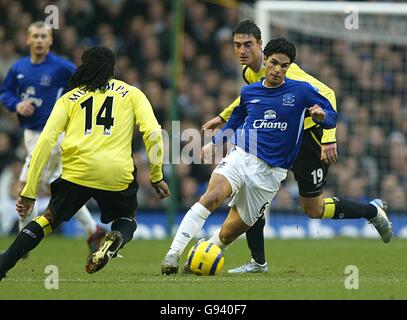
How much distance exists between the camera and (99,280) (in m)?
8.12

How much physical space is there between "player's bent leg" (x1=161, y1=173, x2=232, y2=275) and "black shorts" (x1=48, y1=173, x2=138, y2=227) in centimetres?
53

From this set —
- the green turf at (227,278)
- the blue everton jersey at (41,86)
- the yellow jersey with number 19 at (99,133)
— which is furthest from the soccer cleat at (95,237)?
the yellow jersey with number 19 at (99,133)

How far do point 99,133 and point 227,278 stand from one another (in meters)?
1.72

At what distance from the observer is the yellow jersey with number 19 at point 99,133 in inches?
316

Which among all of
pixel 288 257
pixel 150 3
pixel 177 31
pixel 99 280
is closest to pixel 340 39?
pixel 177 31

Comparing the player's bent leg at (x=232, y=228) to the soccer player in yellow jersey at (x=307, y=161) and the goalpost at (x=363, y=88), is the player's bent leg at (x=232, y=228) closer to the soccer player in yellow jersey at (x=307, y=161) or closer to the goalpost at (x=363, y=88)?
the soccer player in yellow jersey at (x=307, y=161)

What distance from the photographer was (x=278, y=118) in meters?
8.66

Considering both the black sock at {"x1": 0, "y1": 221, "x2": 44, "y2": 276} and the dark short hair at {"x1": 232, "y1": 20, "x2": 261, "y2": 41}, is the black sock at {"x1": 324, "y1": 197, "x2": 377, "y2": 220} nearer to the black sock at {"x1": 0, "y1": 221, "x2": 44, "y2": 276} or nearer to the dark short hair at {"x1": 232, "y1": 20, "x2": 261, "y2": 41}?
the dark short hair at {"x1": 232, "y1": 20, "x2": 261, "y2": 41}

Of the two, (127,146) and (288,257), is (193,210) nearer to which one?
(127,146)

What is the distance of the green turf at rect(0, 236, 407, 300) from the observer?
714 centimetres

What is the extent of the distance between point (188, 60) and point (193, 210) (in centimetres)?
1112

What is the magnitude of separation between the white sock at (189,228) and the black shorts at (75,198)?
52 centimetres

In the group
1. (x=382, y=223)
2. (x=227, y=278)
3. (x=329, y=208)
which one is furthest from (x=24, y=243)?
(x=382, y=223)

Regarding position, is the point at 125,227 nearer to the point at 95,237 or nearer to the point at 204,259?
the point at 204,259
